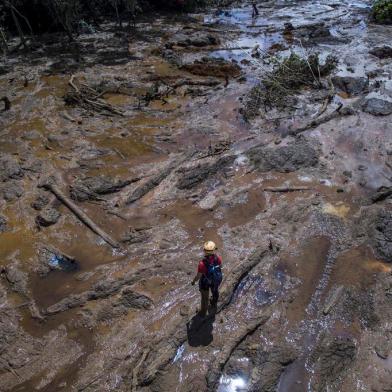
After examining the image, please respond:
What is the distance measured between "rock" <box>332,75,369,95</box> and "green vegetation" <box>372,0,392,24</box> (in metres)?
9.97

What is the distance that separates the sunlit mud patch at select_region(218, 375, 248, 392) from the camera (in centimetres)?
604

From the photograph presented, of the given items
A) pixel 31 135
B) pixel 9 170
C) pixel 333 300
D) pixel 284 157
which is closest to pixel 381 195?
pixel 284 157

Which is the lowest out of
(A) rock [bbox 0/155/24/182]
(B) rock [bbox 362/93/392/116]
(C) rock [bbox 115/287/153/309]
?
(B) rock [bbox 362/93/392/116]

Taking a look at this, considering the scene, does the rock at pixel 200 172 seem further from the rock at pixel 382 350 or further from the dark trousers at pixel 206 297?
the rock at pixel 382 350

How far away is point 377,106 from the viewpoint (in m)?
13.6

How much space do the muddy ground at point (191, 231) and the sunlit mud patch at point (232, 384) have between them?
0.02 m

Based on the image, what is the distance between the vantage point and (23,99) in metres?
14.8

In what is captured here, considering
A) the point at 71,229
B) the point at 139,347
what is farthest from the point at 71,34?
the point at 139,347

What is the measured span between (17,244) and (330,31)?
67.9 ft

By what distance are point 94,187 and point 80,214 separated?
40.2 inches

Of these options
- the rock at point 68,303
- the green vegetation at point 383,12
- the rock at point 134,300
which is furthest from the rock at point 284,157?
the green vegetation at point 383,12

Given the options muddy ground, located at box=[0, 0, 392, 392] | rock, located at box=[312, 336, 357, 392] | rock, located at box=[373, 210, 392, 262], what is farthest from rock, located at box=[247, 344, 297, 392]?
rock, located at box=[373, 210, 392, 262]

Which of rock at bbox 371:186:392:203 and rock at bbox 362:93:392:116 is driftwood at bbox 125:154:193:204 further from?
rock at bbox 362:93:392:116

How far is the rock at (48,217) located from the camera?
923cm
